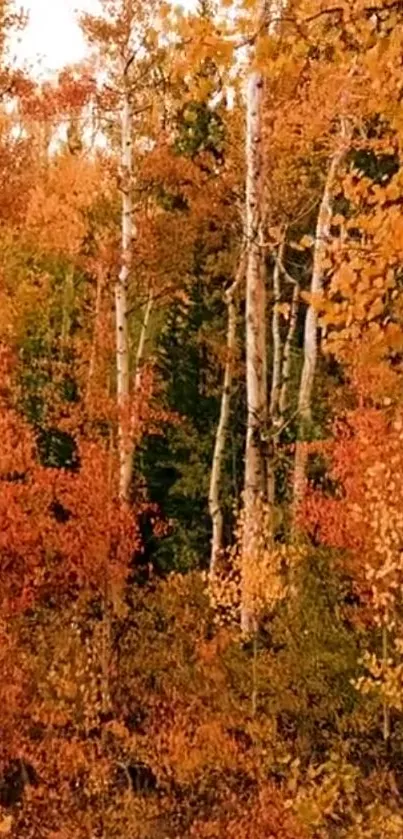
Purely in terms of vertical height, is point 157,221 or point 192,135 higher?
point 192,135

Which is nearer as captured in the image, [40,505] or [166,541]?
[40,505]

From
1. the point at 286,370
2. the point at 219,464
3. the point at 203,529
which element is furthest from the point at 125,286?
the point at 203,529

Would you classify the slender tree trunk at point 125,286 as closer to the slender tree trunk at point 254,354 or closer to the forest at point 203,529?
the forest at point 203,529

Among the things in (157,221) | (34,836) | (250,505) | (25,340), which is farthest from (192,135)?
(34,836)

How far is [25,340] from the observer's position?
27953 mm

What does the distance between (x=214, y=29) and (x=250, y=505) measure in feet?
32.4

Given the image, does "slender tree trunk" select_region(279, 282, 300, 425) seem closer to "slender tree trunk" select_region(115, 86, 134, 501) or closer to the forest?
the forest

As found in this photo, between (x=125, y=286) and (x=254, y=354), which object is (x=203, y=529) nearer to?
(x=125, y=286)

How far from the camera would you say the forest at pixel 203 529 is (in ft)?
44.5

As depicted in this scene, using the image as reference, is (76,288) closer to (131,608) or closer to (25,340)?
(25,340)

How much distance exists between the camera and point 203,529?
801 inches

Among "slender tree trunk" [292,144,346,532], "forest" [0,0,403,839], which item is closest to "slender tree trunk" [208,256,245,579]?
"forest" [0,0,403,839]

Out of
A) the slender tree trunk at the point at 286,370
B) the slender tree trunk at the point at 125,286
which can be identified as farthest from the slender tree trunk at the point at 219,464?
the slender tree trunk at the point at 125,286

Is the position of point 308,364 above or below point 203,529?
above
